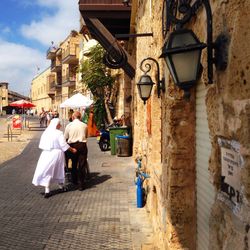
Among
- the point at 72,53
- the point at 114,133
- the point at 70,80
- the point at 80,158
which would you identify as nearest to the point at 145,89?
the point at 80,158

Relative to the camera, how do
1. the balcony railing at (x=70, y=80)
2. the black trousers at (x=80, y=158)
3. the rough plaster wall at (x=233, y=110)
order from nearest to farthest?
the rough plaster wall at (x=233, y=110) < the black trousers at (x=80, y=158) < the balcony railing at (x=70, y=80)

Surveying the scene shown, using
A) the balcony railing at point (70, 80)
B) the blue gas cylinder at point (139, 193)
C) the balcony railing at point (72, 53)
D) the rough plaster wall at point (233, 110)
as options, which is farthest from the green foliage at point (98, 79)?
the balcony railing at point (70, 80)

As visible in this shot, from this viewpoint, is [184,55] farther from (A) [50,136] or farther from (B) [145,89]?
(A) [50,136]

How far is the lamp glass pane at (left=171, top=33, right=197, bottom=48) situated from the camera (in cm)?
278

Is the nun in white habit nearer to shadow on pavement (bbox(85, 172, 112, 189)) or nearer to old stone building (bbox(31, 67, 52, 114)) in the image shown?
shadow on pavement (bbox(85, 172, 112, 189))

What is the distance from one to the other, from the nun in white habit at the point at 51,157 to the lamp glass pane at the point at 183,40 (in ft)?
20.0

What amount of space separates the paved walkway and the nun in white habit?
362mm

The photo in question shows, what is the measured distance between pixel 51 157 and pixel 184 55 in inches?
247

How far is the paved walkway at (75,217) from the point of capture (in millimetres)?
5676

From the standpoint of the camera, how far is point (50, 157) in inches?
340

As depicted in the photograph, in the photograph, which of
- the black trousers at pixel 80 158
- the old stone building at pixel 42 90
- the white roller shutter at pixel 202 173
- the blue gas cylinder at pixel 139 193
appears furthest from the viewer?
the old stone building at pixel 42 90

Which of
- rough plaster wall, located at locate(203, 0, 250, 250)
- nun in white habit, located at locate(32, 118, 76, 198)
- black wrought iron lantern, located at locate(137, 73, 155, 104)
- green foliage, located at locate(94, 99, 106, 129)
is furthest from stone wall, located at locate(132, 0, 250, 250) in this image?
green foliage, located at locate(94, 99, 106, 129)

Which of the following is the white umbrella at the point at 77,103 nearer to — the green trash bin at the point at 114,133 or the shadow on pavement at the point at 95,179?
the green trash bin at the point at 114,133

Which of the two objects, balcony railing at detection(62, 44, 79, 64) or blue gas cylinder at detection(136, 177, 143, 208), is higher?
balcony railing at detection(62, 44, 79, 64)
